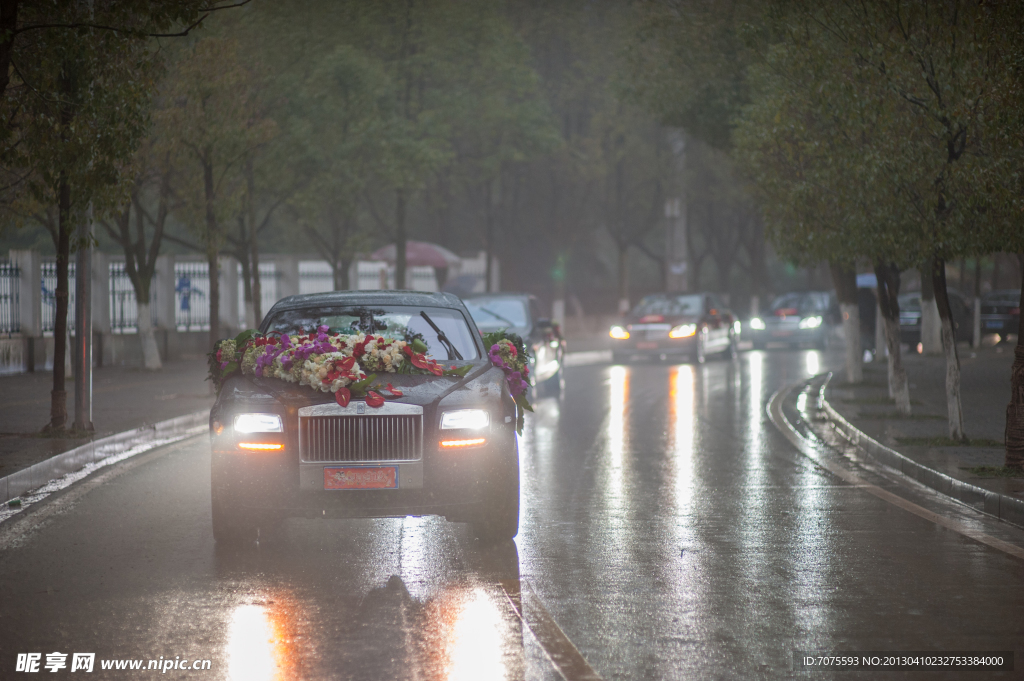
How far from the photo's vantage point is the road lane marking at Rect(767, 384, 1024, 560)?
794cm

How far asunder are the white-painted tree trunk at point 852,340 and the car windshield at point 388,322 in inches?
541

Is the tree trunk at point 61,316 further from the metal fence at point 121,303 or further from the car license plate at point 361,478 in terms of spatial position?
the metal fence at point 121,303

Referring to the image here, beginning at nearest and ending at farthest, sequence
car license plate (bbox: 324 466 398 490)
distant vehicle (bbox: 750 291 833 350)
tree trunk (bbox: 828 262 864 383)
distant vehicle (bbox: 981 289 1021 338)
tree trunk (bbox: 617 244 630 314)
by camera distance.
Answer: car license plate (bbox: 324 466 398 490), tree trunk (bbox: 828 262 864 383), distant vehicle (bbox: 750 291 833 350), distant vehicle (bbox: 981 289 1021 338), tree trunk (bbox: 617 244 630 314)

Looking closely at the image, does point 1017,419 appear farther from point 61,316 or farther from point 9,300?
point 9,300

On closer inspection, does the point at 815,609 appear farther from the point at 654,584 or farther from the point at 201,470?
the point at 201,470

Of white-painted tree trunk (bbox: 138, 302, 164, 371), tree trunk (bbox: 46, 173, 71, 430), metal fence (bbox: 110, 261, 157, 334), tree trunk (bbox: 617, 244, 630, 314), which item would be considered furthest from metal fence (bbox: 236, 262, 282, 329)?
tree trunk (bbox: 46, 173, 71, 430)

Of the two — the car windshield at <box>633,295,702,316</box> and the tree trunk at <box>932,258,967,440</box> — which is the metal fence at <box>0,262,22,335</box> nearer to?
the car windshield at <box>633,295,702,316</box>

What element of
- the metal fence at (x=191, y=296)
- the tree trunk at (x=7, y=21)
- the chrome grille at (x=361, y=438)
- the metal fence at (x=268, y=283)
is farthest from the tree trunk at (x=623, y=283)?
A: the chrome grille at (x=361, y=438)

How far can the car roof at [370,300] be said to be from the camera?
9156 millimetres

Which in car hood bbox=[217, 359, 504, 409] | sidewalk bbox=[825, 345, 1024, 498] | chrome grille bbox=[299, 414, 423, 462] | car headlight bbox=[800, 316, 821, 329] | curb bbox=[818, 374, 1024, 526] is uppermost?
car headlight bbox=[800, 316, 821, 329]

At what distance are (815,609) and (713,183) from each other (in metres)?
51.9

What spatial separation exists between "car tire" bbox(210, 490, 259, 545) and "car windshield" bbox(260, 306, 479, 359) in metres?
1.67

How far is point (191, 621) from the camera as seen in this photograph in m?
5.95

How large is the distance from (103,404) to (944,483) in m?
12.3
